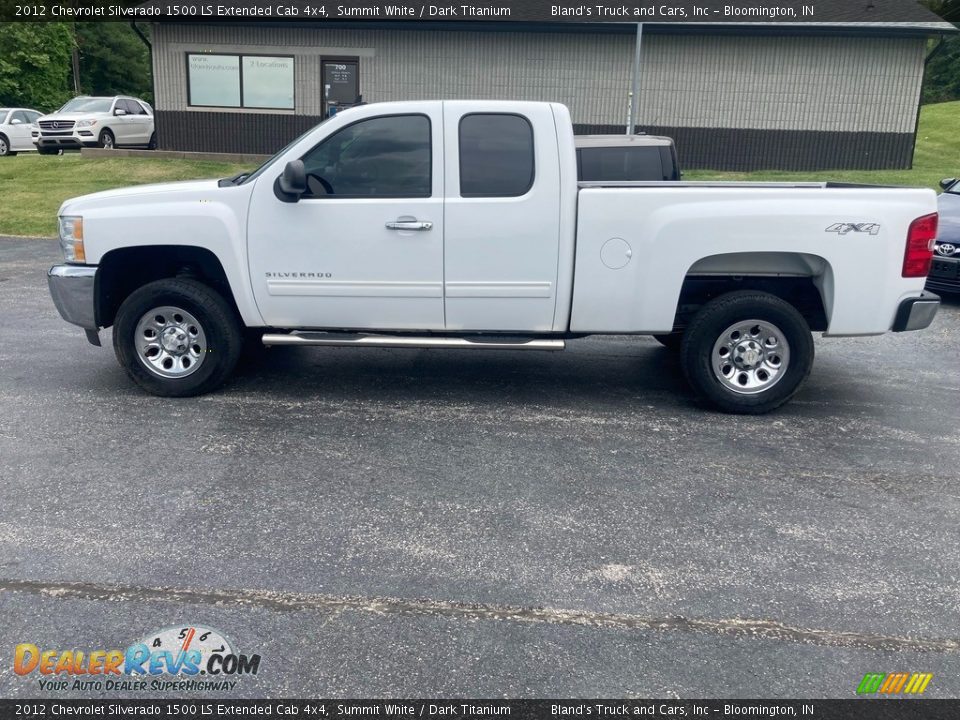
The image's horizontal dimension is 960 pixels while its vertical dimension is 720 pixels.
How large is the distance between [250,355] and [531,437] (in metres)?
2.80

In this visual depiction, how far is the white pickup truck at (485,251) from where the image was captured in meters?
5.88

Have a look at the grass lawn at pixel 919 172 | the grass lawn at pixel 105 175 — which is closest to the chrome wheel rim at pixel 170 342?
the grass lawn at pixel 105 175

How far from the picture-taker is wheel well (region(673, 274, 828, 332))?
20.7 feet

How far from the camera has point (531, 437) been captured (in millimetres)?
5676

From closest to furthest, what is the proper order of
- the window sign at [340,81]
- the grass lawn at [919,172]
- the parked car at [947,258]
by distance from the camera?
the parked car at [947,258], the grass lawn at [919,172], the window sign at [340,81]

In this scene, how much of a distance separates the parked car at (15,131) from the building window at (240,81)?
682 cm

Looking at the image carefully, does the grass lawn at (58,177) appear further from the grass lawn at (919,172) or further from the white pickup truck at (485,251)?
the grass lawn at (919,172)

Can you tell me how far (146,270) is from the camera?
662 cm

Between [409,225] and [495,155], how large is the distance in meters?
0.76

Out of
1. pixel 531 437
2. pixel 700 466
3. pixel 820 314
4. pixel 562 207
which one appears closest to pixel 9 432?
pixel 531 437

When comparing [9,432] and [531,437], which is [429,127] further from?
[9,432]

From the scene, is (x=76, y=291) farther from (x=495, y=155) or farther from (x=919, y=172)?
(x=919, y=172)

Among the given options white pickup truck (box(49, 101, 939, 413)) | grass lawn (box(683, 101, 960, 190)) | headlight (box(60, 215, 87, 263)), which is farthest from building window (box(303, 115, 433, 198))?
grass lawn (box(683, 101, 960, 190))

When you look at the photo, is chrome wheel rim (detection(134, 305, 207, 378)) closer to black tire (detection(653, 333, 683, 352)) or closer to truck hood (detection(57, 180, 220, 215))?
truck hood (detection(57, 180, 220, 215))
